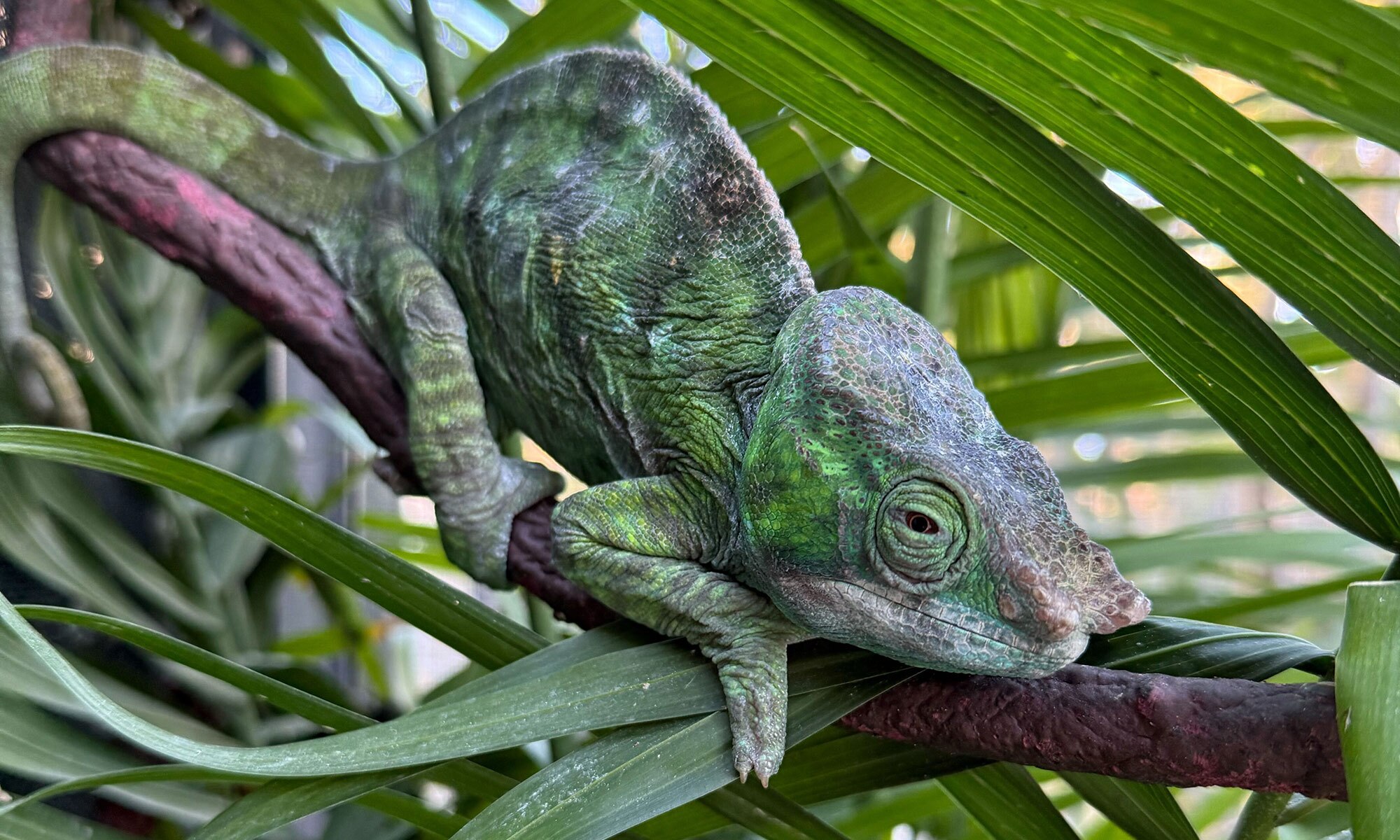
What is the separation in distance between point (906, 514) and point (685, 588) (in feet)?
0.82

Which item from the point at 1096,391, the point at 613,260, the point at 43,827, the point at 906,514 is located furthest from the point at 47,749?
the point at 1096,391

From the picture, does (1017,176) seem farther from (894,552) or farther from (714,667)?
(714,667)

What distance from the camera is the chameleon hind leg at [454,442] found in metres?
1.15

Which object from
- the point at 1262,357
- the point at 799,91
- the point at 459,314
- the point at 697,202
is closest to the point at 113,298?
the point at 459,314

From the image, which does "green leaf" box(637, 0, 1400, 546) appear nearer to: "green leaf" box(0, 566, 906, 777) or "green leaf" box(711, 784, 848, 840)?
"green leaf" box(0, 566, 906, 777)

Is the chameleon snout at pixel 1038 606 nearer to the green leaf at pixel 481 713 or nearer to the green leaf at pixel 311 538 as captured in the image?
the green leaf at pixel 481 713

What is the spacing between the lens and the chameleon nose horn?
48.4 inches

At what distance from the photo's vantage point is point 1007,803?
85cm

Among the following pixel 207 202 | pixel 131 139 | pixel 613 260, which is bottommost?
pixel 613 260

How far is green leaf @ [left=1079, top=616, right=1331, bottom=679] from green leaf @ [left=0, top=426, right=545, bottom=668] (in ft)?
1.75

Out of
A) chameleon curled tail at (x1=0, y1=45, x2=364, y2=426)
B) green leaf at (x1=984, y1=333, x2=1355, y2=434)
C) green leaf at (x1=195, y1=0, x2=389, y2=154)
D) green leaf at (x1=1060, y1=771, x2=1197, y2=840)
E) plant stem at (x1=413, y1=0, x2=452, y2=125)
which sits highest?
green leaf at (x1=195, y1=0, x2=389, y2=154)

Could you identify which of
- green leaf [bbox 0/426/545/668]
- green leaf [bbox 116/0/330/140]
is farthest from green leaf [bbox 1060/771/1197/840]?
green leaf [bbox 116/0/330/140]

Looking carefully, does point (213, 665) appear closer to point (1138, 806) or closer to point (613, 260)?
point (613, 260)

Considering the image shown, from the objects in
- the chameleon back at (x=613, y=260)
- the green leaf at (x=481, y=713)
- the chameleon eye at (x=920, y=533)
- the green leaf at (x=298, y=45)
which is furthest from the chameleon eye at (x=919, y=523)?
the green leaf at (x=298, y=45)
